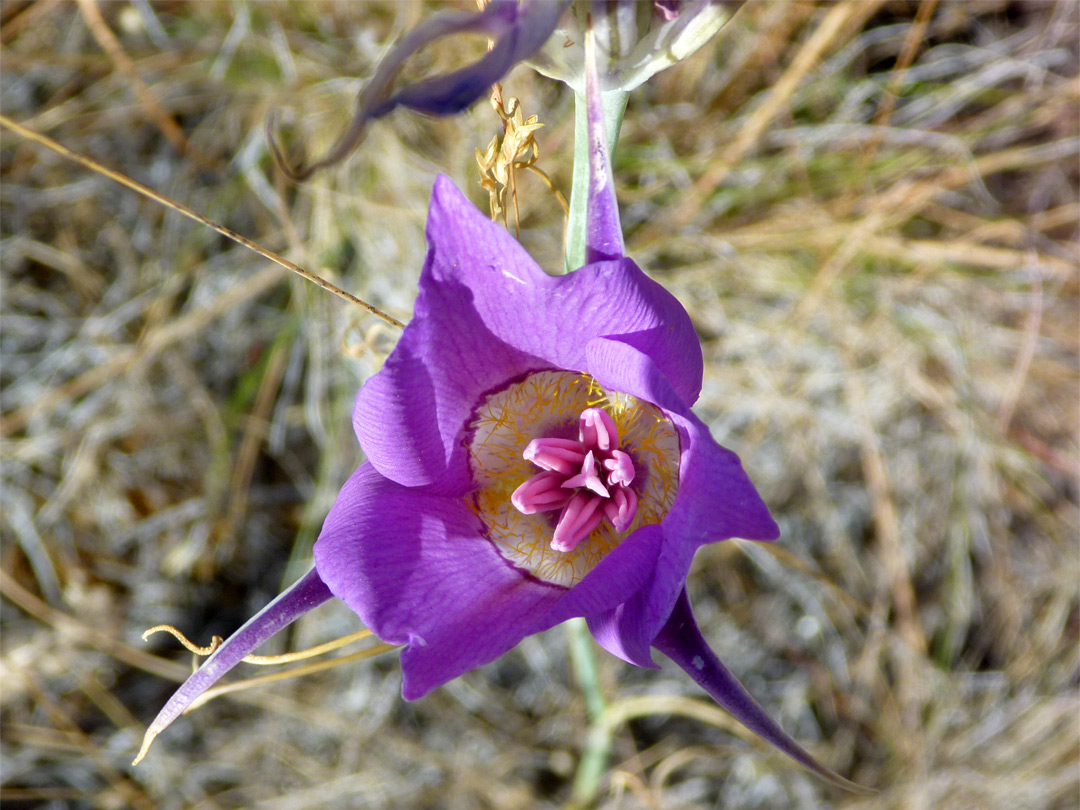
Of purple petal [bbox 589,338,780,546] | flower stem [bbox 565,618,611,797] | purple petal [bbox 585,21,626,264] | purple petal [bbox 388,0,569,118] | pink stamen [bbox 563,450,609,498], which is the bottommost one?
flower stem [bbox 565,618,611,797]

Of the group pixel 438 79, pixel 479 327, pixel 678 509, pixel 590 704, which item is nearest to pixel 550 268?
pixel 590 704

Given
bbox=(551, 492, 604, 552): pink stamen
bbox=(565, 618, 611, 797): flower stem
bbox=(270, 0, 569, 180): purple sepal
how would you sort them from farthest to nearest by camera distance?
1. bbox=(565, 618, 611, 797): flower stem
2. bbox=(551, 492, 604, 552): pink stamen
3. bbox=(270, 0, 569, 180): purple sepal

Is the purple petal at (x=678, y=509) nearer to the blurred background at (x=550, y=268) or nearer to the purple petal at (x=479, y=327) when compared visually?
the purple petal at (x=479, y=327)

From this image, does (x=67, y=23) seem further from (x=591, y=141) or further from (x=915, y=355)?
(x=915, y=355)

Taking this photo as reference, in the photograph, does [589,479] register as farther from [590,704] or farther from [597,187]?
[590,704]

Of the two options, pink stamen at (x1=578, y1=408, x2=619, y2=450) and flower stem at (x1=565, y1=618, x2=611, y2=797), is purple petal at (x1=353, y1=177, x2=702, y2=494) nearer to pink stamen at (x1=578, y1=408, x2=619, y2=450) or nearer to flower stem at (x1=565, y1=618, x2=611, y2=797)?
pink stamen at (x1=578, y1=408, x2=619, y2=450)

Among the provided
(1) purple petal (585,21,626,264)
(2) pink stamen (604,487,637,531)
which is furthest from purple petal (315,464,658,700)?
(1) purple petal (585,21,626,264)

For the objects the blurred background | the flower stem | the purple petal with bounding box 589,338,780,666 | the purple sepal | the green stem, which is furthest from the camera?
the blurred background
